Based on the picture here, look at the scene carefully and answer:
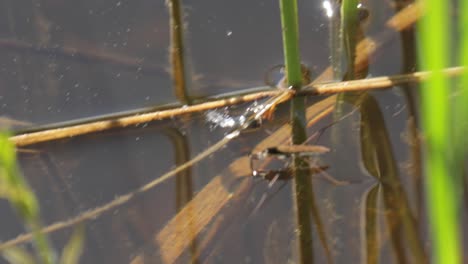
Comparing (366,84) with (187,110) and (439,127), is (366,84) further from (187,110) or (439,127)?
(439,127)

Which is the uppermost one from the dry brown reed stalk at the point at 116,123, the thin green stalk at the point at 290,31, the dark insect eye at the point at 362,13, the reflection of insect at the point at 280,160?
the dark insect eye at the point at 362,13

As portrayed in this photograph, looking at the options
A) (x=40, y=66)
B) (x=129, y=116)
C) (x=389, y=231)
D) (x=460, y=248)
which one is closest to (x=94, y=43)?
(x=40, y=66)

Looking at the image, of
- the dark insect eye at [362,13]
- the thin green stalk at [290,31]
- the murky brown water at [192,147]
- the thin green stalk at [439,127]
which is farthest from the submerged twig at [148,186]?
the thin green stalk at [439,127]

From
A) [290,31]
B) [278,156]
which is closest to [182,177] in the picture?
[278,156]

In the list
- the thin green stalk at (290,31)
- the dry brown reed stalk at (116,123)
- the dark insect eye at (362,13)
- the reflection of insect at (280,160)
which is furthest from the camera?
the dark insect eye at (362,13)

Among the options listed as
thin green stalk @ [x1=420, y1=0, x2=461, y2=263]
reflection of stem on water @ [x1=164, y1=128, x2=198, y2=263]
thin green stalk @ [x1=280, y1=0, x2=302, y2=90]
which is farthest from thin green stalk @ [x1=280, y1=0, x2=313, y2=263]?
thin green stalk @ [x1=420, y1=0, x2=461, y2=263]

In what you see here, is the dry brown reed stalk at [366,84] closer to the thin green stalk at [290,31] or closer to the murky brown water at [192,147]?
the murky brown water at [192,147]

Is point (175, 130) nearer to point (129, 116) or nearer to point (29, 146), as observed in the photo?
point (129, 116)

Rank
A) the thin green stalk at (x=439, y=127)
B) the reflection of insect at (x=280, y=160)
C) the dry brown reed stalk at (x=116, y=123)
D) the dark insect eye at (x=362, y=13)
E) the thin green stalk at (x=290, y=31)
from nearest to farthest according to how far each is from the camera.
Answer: the thin green stalk at (x=439, y=127)
the thin green stalk at (x=290, y=31)
the reflection of insect at (x=280, y=160)
the dry brown reed stalk at (x=116, y=123)
the dark insect eye at (x=362, y=13)

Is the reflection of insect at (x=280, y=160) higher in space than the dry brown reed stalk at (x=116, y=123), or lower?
lower
